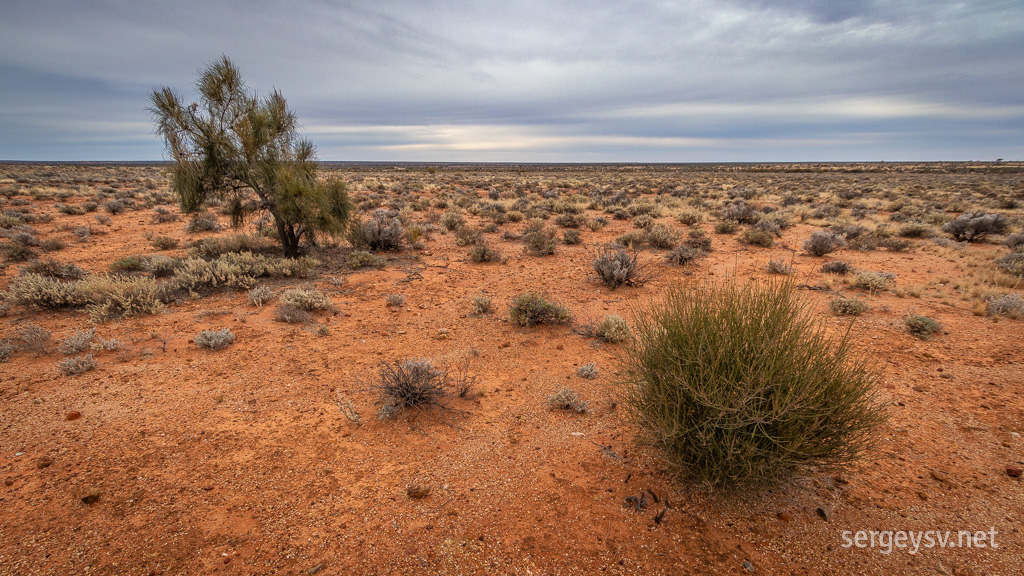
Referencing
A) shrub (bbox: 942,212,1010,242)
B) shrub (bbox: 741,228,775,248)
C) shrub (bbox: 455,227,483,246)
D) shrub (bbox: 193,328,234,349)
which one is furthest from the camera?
shrub (bbox: 455,227,483,246)

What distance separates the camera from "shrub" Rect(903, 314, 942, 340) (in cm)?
513

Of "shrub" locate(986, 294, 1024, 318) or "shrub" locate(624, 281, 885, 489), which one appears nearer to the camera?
"shrub" locate(624, 281, 885, 489)

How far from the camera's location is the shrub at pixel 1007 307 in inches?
212

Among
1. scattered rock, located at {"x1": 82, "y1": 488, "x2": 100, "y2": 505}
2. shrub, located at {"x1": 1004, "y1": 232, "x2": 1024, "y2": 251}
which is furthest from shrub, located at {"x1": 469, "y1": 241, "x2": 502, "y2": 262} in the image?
shrub, located at {"x1": 1004, "y1": 232, "x2": 1024, "y2": 251}

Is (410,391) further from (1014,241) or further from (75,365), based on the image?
(1014,241)

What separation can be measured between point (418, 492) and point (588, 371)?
2290 millimetres

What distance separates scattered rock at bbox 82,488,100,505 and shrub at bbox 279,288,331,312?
3.62 m

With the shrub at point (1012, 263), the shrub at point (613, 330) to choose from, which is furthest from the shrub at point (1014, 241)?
the shrub at point (613, 330)

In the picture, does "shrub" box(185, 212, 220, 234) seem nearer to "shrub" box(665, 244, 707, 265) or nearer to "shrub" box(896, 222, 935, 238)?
"shrub" box(665, 244, 707, 265)

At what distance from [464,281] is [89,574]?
6.36 m

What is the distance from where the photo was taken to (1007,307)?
5516mm

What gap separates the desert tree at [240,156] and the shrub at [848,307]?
9975 millimetres

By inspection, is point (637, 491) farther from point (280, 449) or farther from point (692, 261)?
point (692, 261)

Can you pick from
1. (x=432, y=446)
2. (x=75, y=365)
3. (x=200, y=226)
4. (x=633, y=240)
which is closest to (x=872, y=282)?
(x=633, y=240)
